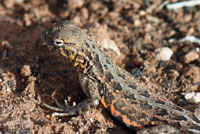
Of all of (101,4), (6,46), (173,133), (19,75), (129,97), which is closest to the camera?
(173,133)

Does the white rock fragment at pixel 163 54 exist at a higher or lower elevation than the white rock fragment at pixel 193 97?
higher

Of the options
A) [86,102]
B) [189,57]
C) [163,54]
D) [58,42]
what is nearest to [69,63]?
[58,42]

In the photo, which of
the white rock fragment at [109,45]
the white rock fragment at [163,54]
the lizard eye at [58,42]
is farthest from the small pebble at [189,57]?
the lizard eye at [58,42]

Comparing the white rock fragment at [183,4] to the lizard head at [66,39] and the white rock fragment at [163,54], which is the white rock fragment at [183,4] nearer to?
the white rock fragment at [163,54]

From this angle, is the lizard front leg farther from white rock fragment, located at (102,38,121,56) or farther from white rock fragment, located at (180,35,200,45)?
white rock fragment, located at (180,35,200,45)

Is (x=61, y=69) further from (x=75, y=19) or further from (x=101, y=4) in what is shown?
(x=101, y=4)

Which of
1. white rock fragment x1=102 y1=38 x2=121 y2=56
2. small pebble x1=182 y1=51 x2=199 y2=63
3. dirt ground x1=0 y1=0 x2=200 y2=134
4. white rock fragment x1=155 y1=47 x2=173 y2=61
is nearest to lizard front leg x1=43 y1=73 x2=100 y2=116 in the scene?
dirt ground x1=0 y1=0 x2=200 y2=134

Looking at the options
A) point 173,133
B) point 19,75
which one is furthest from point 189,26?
point 19,75
